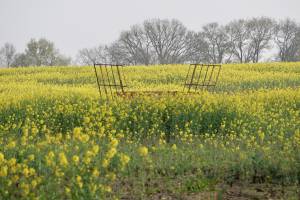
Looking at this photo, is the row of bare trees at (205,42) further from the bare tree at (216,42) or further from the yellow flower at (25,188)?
the yellow flower at (25,188)

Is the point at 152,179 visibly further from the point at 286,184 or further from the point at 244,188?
the point at 286,184

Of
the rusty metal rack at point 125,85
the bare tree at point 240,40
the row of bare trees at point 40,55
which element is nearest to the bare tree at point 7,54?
the row of bare trees at point 40,55

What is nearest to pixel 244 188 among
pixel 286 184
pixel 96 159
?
pixel 286 184

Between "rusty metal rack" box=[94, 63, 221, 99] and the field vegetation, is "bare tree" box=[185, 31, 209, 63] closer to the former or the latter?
"rusty metal rack" box=[94, 63, 221, 99]

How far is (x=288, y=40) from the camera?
60250 millimetres

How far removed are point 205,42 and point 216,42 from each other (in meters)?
2.38

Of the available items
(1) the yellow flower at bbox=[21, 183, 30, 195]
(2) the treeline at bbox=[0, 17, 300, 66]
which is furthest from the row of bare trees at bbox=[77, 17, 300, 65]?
(1) the yellow flower at bbox=[21, 183, 30, 195]

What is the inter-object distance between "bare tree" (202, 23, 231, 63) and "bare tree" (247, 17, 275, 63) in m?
3.01

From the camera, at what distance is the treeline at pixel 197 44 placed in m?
55.8

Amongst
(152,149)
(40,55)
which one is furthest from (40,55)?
(152,149)

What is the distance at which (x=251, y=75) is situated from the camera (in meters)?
24.0

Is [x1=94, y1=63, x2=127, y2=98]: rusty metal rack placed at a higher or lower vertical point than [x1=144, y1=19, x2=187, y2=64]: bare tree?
lower

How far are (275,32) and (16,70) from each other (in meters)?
39.3

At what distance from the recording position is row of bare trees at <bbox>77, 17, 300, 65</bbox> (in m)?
55.8
